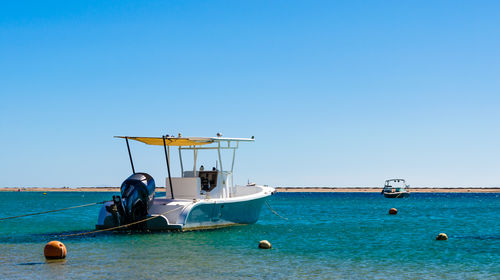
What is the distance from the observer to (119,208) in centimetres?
2483

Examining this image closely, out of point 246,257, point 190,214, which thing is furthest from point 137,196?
point 246,257

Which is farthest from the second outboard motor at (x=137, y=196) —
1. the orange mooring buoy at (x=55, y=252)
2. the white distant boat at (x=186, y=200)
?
the orange mooring buoy at (x=55, y=252)

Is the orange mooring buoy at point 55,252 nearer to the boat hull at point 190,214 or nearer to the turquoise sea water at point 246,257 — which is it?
the turquoise sea water at point 246,257

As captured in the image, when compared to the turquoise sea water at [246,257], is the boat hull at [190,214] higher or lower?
higher

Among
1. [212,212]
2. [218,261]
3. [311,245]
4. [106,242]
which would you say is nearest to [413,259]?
[311,245]

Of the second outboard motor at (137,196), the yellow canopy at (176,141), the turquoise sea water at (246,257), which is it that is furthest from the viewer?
the yellow canopy at (176,141)

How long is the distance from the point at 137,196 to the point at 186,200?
2.67 meters

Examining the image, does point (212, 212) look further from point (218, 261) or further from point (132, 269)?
point (132, 269)

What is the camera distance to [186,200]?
26219mm

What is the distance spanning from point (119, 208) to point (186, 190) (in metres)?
3.68

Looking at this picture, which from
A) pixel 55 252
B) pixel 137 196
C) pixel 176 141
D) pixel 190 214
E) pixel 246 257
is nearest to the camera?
pixel 55 252

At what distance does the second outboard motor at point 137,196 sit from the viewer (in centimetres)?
2425

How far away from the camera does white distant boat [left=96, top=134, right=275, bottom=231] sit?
24.6m

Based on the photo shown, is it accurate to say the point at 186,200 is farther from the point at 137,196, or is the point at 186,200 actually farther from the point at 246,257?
the point at 246,257
